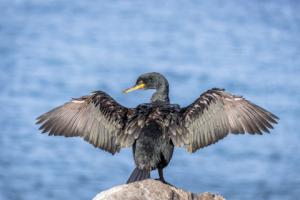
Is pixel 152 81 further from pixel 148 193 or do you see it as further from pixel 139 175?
pixel 148 193

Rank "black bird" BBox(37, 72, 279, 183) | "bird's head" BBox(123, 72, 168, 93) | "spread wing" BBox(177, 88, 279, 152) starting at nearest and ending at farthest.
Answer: "black bird" BBox(37, 72, 279, 183), "spread wing" BBox(177, 88, 279, 152), "bird's head" BBox(123, 72, 168, 93)

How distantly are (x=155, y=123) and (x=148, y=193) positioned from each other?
4.73 feet

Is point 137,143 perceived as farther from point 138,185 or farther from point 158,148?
point 138,185

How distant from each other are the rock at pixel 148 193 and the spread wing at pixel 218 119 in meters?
1.23

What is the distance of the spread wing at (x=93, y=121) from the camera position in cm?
856

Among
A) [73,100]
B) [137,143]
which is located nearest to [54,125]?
[73,100]

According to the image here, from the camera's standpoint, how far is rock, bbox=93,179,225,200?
6.83 m

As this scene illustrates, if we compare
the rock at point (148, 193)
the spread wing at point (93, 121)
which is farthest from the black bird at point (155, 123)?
the rock at point (148, 193)

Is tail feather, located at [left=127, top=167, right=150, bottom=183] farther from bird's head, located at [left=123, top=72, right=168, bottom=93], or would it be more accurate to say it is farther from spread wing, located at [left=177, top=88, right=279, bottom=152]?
bird's head, located at [left=123, top=72, right=168, bottom=93]

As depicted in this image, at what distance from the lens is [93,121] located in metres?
8.85

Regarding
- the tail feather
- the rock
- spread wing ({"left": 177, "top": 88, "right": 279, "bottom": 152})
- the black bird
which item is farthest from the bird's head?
the rock

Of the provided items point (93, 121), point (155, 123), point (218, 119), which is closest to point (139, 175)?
point (155, 123)

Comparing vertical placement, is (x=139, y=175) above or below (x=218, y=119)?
below

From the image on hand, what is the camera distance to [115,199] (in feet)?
22.2
